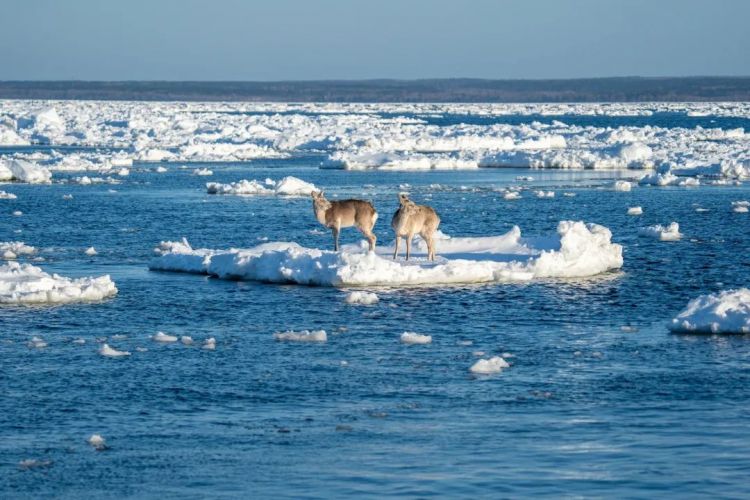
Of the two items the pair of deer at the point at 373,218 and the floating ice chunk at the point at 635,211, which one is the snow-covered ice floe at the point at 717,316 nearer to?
the pair of deer at the point at 373,218

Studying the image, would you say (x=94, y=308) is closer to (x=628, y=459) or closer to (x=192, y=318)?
(x=192, y=318)

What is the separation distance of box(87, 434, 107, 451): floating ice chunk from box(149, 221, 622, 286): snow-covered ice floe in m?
9.52

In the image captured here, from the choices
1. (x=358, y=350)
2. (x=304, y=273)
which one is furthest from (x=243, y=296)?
(x=358, y=350)

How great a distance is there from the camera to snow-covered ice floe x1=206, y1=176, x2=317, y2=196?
141ft

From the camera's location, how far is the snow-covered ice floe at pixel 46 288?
20047 mm

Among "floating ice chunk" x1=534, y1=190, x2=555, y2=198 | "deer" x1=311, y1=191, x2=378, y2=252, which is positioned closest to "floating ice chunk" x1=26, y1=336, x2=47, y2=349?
"deer" x1=311, y1=191, x2=378, y2=252

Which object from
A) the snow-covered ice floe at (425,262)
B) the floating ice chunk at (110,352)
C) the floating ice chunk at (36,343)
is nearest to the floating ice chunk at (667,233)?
the snow-covered ice floe at (425,262)

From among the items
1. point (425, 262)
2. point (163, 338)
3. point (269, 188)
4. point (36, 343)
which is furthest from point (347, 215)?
point (269, 188)

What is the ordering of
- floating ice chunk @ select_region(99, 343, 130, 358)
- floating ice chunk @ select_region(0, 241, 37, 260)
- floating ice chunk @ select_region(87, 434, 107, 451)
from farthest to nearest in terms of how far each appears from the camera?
floating ice chunk @ select_region(0, 241, 37, 260)
floating ice chunk @ select_region(99, 343, 130, 358)
floating ice chunk @ select_region(87, 434, 107, 451)

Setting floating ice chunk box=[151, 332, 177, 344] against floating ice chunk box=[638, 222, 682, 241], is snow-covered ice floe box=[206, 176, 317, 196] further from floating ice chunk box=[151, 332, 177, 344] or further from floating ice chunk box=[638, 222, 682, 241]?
floating ice chunk box=[151, 332, 177, 344]

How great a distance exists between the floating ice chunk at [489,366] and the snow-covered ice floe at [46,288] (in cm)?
769

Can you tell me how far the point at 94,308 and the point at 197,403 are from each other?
6490 mm

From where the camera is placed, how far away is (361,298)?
20.1m

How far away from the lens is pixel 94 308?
65.4ft
